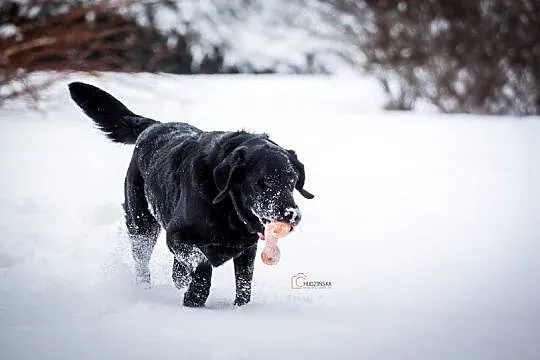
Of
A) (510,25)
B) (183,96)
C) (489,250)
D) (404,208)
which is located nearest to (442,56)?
(510,25)

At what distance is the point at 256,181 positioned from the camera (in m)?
2.95

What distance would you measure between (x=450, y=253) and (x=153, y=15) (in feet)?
13.4

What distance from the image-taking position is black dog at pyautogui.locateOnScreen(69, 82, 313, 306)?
9.70ft

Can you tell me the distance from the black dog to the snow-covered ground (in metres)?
0.20

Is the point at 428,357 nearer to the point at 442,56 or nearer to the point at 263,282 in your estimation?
the point at 263,282

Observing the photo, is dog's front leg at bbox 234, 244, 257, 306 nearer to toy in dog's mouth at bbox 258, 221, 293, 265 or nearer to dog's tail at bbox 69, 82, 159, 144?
toy in dog's mouth at bbox 258, 221, 293, 265

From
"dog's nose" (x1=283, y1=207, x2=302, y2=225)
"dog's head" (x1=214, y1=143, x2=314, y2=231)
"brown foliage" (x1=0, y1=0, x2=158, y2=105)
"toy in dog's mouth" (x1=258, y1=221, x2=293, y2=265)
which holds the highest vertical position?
"brown foliage" (x1=0, y1=0, x2=158, y2=105)

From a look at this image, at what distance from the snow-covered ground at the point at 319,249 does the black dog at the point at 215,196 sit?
201 mm

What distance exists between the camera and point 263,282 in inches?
145

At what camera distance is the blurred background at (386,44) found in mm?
7934

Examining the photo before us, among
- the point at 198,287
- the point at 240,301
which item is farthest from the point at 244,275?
the point at 198,287

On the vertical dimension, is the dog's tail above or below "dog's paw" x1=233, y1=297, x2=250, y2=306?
above

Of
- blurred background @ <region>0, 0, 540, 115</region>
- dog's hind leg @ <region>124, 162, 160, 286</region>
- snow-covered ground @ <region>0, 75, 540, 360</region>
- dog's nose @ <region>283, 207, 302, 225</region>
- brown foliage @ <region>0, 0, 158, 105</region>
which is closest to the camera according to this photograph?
snow-covered ground @ <region>0, 75, 540, 360</region>

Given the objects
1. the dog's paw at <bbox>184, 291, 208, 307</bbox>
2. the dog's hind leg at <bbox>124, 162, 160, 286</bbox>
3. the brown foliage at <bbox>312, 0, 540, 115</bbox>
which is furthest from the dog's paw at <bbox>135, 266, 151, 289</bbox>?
the brown foliage at <bbox>312, 0, 540, 115</bbox>
